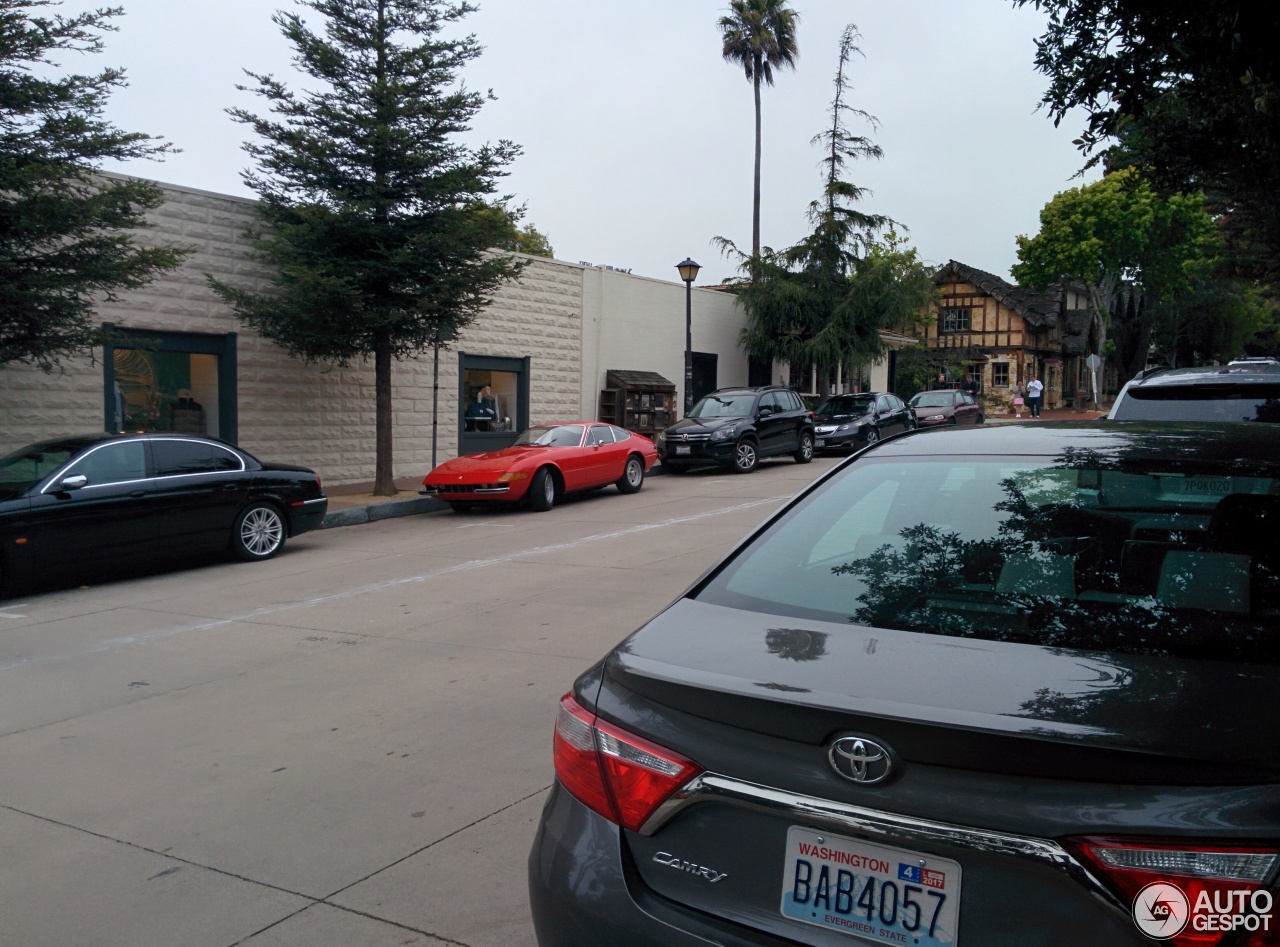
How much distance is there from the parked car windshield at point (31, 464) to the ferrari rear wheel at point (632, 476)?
363 inches

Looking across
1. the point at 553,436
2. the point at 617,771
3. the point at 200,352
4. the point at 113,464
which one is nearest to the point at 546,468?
the point at 553,436

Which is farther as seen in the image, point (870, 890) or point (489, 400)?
point (489, 400)

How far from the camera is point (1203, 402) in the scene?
25.0 ft

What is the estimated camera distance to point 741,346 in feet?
99.3

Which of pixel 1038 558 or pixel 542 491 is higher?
pixel 1038 558

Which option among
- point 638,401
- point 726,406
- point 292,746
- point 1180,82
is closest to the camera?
point 292,746

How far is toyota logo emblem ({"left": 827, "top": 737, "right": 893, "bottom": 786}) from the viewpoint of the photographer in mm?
1944

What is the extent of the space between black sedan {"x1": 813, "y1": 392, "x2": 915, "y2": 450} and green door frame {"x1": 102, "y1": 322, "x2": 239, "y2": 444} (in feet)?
46.3

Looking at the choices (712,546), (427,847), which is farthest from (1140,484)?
(712,546)

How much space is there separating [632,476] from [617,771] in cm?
1603

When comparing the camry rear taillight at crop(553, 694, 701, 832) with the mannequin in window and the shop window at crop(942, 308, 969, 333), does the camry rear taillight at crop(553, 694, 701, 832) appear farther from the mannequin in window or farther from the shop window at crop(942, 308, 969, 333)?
the shop window at crop(942, 308, 969, 333)

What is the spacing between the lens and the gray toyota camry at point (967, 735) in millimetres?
1779

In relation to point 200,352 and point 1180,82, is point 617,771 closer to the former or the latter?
point 1180,82

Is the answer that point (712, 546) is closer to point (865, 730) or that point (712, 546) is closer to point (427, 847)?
point (427, 847)
